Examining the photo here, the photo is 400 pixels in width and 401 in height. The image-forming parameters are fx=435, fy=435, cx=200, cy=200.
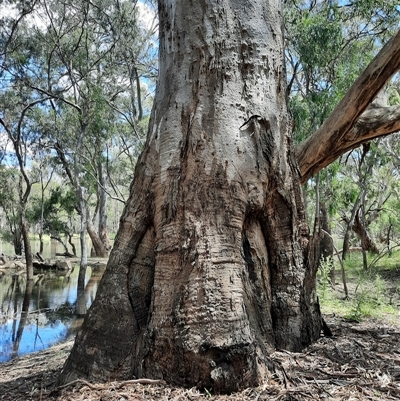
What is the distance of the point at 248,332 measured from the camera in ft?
6.63

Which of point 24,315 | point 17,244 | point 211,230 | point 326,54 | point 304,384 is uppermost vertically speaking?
point 326,54

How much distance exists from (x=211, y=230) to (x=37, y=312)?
32.2ft

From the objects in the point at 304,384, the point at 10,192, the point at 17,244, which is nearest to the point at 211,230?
the point at 304,384

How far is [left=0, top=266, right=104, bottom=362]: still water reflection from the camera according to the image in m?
8.16

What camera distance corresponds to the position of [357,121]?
405 centimetres

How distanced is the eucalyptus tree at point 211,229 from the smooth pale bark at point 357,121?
1217 mm

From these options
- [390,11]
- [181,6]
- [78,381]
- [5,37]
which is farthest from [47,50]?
[78,381]

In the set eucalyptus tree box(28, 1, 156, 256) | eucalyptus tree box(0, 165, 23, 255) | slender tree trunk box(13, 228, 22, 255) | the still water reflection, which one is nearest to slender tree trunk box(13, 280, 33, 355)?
the still water reflection

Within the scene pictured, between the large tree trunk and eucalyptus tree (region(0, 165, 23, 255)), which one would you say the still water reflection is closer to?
the large tree trunk

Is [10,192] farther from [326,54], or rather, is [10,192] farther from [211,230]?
[211,230]

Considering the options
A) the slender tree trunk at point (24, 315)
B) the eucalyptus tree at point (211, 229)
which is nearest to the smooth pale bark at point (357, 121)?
the eucalyptus tree at point (211, 229)

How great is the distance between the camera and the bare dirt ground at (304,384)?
188 centimetres

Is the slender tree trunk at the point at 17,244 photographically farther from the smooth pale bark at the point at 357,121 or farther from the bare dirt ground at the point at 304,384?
the bare dirt ground at the point at 304,384

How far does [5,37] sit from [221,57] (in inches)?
608
